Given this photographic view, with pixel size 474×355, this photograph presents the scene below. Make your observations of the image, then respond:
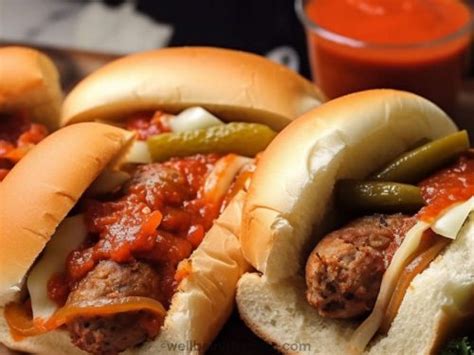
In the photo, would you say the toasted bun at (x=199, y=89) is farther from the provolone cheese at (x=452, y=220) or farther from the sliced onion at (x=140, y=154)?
the provolone cheese at (x=452, y=220)

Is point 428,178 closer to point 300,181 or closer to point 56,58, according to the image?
point 300,181

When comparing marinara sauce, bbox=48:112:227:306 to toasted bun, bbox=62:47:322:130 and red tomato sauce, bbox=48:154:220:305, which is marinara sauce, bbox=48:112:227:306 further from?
toasted bun, bbox=62:47:322:130

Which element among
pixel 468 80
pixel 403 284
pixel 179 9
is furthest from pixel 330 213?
pixel 179 9

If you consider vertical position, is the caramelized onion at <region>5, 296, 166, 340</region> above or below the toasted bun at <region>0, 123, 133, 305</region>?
below

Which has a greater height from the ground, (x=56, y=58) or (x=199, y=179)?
(x=199, y=179)

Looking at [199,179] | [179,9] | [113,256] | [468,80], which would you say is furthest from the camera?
[179,9]

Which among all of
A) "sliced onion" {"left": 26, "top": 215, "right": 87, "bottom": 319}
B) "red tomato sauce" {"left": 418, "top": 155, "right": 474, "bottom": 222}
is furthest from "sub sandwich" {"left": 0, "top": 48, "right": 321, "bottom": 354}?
"red tomato sauce" {"left": 418, "top": 155, "right": 474, "bottom": 222}
